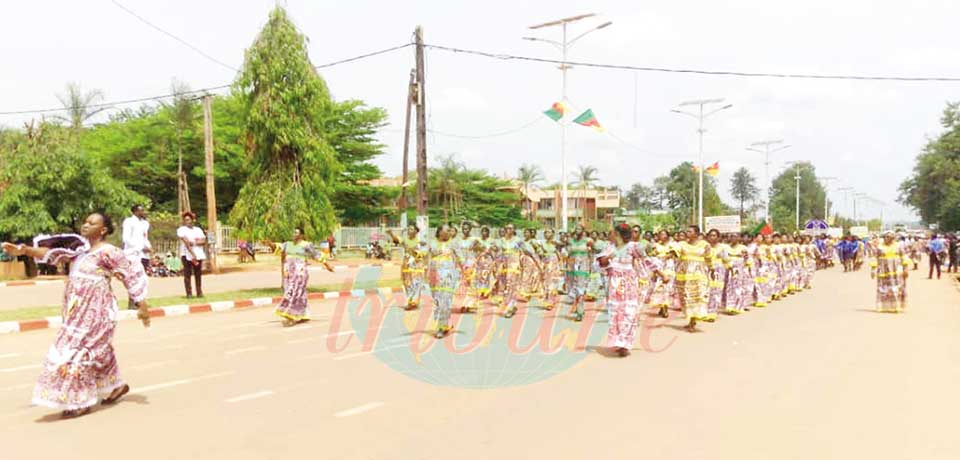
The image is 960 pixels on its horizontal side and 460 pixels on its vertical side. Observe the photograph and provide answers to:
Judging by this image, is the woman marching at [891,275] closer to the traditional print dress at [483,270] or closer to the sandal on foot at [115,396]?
the traditional print dress at [483,270]

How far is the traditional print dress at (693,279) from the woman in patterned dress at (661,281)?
204 millimetres

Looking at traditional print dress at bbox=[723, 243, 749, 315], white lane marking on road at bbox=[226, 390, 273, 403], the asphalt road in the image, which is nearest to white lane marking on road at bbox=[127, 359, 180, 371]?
the asphalt road

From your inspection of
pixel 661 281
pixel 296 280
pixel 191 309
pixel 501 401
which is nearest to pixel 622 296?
pixel 501 401

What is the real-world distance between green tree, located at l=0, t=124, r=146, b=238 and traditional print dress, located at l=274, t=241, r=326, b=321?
45.5 ft

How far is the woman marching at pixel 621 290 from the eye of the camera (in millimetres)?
8758

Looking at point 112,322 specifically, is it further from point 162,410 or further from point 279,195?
point 279,195

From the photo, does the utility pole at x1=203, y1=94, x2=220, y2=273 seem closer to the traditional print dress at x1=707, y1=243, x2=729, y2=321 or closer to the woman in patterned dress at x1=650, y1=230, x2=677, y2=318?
the woman in patterned dress at x1=650, y1=230, x2=677, y2=318

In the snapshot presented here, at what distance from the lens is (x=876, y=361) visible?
330 inches

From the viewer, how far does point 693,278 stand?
11508 millimetres

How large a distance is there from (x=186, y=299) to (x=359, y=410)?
10.1 m

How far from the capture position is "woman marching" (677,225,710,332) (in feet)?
37.1

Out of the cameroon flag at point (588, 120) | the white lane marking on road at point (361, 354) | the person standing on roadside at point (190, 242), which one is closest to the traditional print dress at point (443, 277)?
the white lane marking on road at point (361, 354)

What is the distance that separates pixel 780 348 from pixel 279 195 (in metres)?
11.5

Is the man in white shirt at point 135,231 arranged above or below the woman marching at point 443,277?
above
